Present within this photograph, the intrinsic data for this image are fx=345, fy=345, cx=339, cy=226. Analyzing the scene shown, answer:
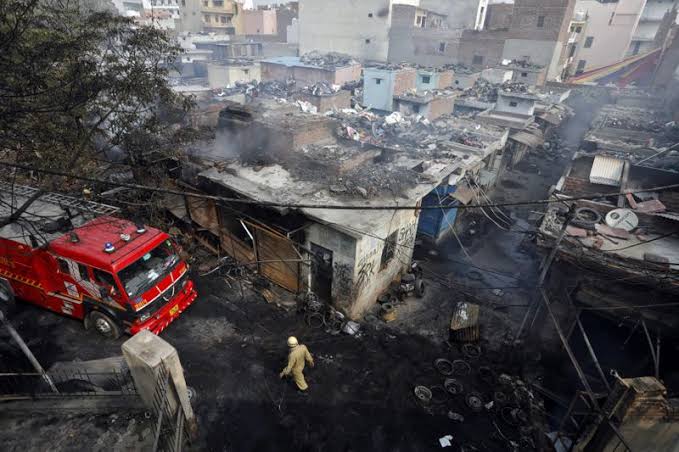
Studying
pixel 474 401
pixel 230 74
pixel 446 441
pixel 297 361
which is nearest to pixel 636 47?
pixel 230 74

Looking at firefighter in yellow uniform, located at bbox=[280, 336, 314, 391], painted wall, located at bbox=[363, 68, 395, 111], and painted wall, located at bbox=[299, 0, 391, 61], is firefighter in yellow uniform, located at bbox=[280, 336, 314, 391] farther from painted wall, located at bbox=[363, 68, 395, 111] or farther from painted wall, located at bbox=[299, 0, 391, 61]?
painted wall, located at bbox=[299, 0, 391, 61]

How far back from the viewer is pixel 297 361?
28.7 ft

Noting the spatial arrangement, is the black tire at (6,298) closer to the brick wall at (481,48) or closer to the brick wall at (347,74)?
the brick wall at (347,74)

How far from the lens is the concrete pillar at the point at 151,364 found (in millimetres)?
5421

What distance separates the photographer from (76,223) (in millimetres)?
10219

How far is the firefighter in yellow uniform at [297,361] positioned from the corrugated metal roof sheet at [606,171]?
1231 centimetres

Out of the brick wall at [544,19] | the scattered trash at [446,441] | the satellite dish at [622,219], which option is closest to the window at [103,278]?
the scattered trash at [446,441]

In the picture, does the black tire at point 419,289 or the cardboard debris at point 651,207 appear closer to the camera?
the cardboard debris at point 651,207

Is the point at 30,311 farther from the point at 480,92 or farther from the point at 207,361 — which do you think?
the point at 480,92

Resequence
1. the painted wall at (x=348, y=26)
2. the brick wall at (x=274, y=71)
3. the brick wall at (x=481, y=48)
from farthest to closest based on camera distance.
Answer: the painted wall at (x=348, y=26) < the brick wall at (x=481, y=48) < the brick wall at (x=274, y=71)

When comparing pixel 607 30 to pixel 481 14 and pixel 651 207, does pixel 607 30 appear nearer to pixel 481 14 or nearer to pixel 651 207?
pixel 481 14

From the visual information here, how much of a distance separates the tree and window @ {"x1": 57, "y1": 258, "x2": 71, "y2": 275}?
3170 millimetres

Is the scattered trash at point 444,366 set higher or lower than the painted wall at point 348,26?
lower

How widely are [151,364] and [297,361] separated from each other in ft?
13.5
